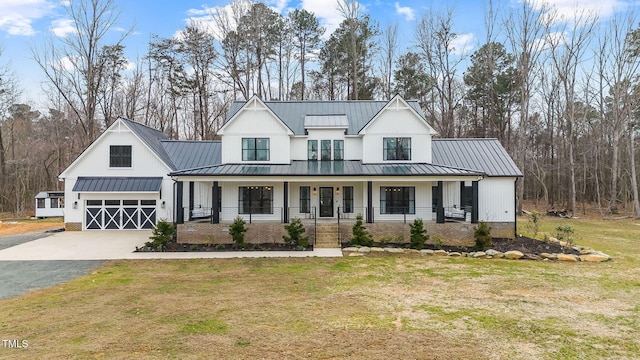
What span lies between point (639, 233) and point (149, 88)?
4128 centimetres

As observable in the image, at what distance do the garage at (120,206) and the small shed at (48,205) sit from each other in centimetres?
1071

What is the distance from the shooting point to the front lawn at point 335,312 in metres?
6.21

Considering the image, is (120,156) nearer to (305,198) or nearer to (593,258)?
(305,198)

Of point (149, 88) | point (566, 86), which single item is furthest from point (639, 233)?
point (149, 88)

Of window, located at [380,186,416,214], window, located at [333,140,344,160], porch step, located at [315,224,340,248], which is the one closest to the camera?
porch step, located at [315,224,340,248]

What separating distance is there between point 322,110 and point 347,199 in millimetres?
6572

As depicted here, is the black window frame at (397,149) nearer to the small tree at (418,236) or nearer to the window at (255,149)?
the small tree at (418,236)

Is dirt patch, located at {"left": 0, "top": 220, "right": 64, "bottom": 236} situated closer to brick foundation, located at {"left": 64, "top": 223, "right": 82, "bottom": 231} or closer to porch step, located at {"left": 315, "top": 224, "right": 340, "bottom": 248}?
brick foundation, located at {"left": 64, "top": 223, "right": 82, "bottom": 231}

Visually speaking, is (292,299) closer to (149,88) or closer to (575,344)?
(575,344)

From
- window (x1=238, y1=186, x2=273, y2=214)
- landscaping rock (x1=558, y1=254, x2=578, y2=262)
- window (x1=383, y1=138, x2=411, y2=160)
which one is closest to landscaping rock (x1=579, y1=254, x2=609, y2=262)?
landscaping rock (x1=558, y1=254, x2=578, y2=262)

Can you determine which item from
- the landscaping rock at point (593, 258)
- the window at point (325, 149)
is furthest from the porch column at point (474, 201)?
the window at point (325, 149)

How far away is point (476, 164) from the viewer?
20.5m

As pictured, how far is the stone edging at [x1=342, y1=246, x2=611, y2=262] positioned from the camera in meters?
13.8

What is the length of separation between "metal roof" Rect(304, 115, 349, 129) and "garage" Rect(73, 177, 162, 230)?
31.9ft
